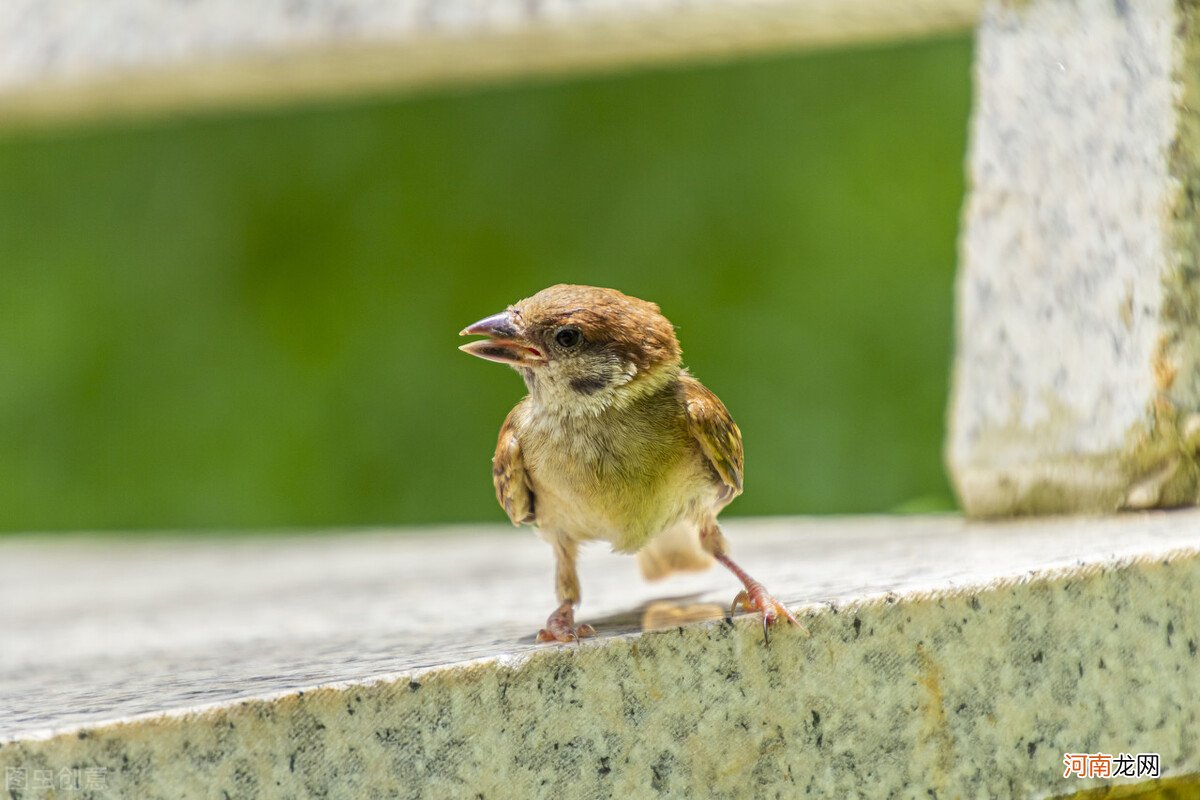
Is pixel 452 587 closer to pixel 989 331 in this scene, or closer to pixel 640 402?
pixel 640 402

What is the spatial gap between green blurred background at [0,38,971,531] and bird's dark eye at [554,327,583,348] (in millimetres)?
3761

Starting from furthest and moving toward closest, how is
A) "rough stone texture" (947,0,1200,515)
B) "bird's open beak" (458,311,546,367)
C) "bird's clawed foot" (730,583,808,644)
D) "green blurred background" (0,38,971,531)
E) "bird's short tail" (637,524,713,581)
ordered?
1. "green blurred background" (0,38,971,531)
2. "rough stone texture" (947,0,1200,515)
3. "bird's short tail" (637,524,713,581)
4. "bird's open beak" (458,311,546,367)
5. "bird's clawed foot" (730,583,808,644)

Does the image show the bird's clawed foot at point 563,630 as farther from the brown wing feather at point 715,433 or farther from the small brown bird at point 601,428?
the brown wing feather at point 715,433

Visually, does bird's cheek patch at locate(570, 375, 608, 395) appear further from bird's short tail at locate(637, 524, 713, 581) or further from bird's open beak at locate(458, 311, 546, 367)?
bird's short tail at locate(637, 524, 713, 581)

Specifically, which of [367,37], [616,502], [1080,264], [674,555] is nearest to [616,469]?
[616,502]

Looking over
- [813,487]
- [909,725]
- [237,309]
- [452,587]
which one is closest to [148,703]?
[909,725]

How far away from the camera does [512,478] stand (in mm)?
2238

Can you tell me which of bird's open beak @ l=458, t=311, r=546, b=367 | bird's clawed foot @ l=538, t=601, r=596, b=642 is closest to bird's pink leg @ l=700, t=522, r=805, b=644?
bird's clawed foot @ l=538, t=601, r=596, b=642

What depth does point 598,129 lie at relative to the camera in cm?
705

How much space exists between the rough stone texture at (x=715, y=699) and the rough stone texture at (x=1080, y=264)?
0.45 metres

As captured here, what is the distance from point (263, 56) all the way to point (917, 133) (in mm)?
3721

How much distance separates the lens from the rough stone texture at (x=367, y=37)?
331cm

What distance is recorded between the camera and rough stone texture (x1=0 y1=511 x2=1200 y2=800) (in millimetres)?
1668

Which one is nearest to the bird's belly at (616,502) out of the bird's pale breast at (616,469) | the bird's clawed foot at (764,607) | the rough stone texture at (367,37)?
the bird's pale breast at (616,469)
